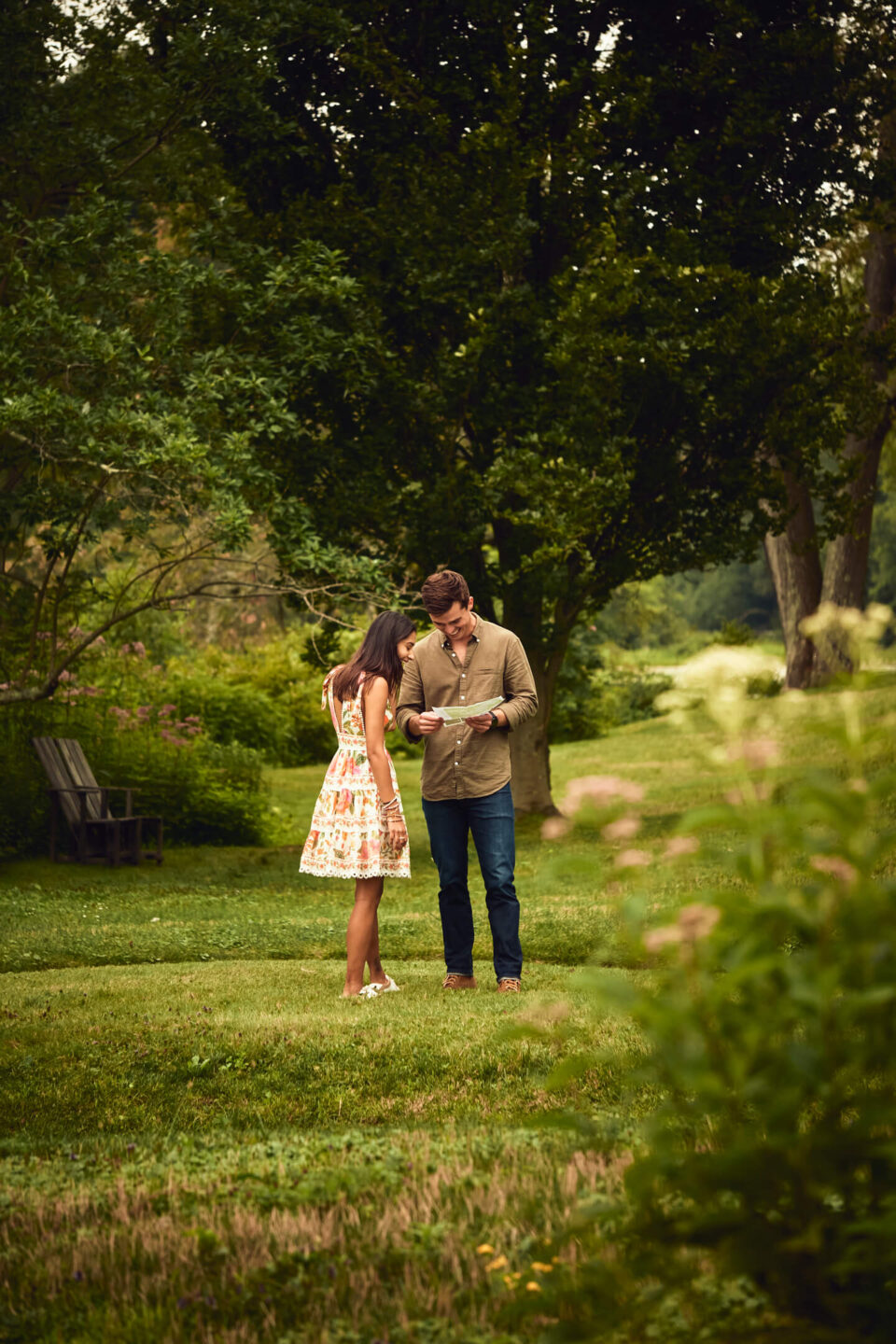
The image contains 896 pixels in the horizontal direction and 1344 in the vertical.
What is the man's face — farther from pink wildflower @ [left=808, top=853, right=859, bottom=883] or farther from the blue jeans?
pink wildflower @ [left=808, top=853, right=859, bottom=883]

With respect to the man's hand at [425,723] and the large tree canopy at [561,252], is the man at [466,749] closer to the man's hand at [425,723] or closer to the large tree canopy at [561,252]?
the man's hand at [425,723]

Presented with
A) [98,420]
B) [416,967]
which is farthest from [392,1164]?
[98,420]

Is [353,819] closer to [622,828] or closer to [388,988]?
[388,988]

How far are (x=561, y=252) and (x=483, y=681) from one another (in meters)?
10.0

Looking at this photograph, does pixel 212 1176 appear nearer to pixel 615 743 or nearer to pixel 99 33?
pixel 99 33

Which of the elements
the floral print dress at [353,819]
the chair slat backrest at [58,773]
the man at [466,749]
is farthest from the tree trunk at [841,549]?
the floral print dress at [353,819]

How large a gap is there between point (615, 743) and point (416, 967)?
19.0 meters

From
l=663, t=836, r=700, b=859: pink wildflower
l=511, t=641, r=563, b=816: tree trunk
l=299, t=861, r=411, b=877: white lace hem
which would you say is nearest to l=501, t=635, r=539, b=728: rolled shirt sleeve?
l=299, t=861, r=411, b=877: white lace hem

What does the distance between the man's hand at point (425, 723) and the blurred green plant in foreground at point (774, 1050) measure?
4.12 m

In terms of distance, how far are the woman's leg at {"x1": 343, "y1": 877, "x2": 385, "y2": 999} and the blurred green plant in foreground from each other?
173 inches

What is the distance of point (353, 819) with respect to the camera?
6.82 m

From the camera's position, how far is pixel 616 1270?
7.50ft

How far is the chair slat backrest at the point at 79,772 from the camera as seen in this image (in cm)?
1424

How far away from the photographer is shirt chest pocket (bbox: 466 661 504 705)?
269 inches
